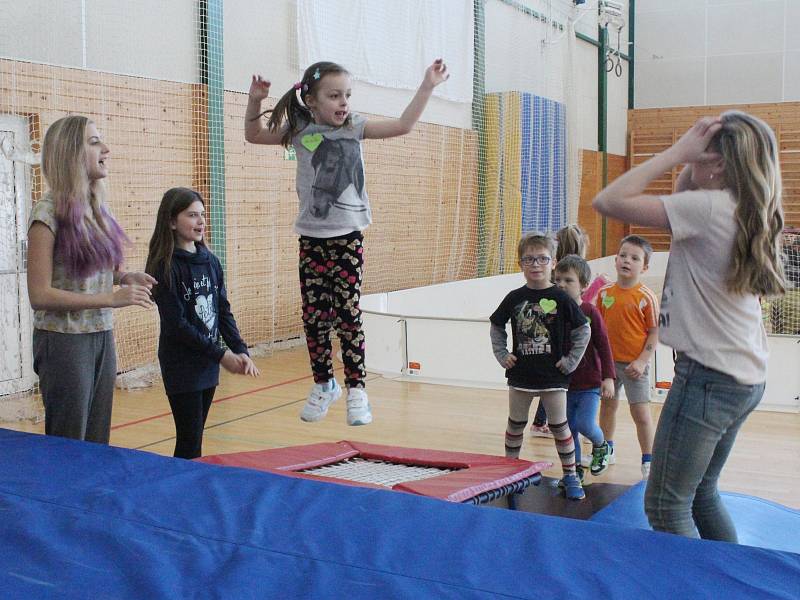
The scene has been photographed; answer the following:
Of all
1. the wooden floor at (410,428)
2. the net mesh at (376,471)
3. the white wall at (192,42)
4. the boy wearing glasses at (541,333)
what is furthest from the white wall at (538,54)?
the net mesh at (376,471)

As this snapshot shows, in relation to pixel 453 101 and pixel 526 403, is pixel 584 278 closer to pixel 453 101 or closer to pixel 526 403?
pixel 526 403

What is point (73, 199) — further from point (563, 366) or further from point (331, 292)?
point (563, 366)

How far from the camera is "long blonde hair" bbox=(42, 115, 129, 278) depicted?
2.62m

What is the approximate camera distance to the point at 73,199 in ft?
8.61

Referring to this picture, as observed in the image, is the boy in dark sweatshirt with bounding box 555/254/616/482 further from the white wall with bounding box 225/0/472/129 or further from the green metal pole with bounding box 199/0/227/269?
the white wall with bounding box 225/0/472/129

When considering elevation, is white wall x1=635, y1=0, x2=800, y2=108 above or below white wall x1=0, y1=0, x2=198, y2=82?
above

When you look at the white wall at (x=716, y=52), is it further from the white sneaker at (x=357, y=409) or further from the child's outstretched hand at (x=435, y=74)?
the white sneaker at (x=357, y=409)

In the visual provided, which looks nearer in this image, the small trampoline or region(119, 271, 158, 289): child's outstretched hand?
region(119, 271, 158, 289): child's outstretched hand

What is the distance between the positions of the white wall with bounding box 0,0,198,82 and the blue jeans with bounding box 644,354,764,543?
462 centimetres

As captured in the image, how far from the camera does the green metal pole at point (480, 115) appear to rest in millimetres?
9633

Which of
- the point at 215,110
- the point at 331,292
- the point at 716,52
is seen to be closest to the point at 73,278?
the point at 331,292

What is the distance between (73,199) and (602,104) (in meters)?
11.8

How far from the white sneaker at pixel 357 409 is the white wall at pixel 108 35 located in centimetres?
347

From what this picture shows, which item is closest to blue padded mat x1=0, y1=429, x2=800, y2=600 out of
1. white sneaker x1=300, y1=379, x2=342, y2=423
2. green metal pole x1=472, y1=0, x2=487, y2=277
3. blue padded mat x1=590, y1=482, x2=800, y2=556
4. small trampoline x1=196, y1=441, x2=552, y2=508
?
white sneaker x1=300, y1=379, x2=342, y2=423
